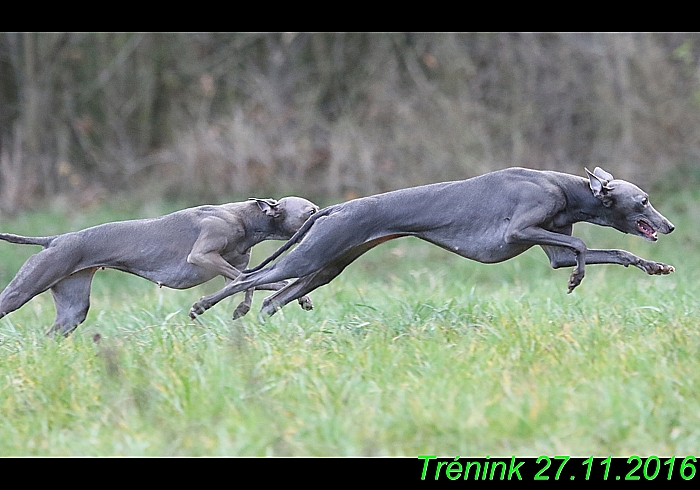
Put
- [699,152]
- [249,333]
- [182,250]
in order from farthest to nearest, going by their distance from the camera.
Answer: [699,152], [182,250], [249,333]

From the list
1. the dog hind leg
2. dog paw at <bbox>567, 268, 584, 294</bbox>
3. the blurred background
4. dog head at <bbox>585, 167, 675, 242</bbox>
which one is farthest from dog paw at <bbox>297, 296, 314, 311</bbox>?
the blurred background

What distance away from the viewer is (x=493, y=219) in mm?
6277

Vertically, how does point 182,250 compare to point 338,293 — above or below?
above

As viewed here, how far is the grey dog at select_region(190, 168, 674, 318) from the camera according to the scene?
243 inches

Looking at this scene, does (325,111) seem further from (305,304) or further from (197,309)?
(197,309)

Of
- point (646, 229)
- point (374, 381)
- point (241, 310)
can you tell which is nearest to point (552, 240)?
point (646, 229)

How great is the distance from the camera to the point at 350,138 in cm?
1688

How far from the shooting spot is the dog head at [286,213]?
6.88m

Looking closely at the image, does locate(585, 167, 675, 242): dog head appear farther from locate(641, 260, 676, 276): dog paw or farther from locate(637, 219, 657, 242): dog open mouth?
locate(641, 260, 676, 276): dog paw

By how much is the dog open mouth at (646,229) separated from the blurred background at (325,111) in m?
9.33

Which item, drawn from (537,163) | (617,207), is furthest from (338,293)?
(537,163)
